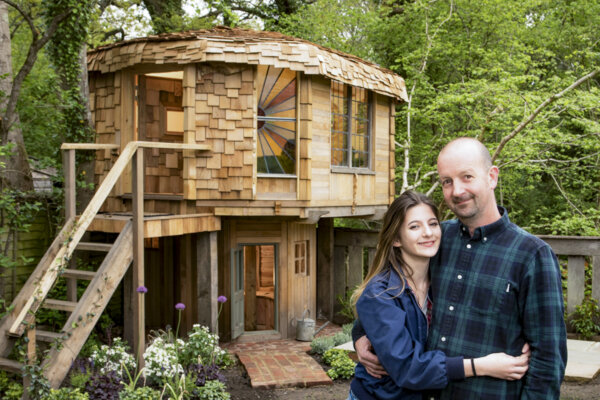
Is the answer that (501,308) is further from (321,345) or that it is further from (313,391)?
(321,345)

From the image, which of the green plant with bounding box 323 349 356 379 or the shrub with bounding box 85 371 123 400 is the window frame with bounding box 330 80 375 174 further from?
the shrub with bounding box 85 371 123 400

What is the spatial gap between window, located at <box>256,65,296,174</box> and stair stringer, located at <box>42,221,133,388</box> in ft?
8.58

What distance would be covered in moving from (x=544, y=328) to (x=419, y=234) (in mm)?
701

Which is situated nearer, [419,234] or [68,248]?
[419,234]

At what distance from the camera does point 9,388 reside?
6.25 metres

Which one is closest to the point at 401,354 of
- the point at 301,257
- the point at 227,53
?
the point at 227,53

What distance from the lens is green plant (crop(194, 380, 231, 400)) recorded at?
6.27m

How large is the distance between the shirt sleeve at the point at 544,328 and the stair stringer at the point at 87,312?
189 inches

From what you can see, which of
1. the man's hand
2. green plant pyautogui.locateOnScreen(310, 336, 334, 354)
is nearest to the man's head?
the man's hand

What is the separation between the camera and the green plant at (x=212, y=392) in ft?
20.6

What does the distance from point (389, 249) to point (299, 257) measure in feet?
24.3

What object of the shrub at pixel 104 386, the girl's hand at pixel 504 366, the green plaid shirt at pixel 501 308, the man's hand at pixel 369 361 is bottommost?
the shrub at pixel 104 386

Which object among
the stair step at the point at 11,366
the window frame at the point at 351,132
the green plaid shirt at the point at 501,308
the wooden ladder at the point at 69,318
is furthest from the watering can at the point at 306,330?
the green plaid shirt at the point at 501,308

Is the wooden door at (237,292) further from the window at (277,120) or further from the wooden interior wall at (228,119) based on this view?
the window at (277,120)
